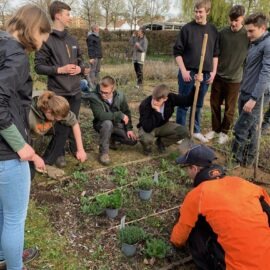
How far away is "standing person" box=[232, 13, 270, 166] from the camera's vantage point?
410 centimetres

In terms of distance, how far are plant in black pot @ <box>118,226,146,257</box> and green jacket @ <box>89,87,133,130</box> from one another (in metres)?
1.98

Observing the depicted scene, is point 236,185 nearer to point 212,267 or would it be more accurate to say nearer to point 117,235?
point 212,267

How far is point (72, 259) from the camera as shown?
278 centimetres

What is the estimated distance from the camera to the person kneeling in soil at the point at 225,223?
2178 millimetres

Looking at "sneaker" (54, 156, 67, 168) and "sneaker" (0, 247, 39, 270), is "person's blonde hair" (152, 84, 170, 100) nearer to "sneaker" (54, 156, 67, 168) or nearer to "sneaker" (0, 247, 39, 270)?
"sneaker" (54, 156, 67, 168)

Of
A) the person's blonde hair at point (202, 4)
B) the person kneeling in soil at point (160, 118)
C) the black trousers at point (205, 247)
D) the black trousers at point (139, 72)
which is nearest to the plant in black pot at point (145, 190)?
the black trousers at point (205, 247)

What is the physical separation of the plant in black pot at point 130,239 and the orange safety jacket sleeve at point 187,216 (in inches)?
10.7

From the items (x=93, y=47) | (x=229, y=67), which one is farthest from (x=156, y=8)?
(x=229, y=67)

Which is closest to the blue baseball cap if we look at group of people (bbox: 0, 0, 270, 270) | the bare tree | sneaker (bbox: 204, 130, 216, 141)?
group of people (bbox: 0, 0, 270, 270)

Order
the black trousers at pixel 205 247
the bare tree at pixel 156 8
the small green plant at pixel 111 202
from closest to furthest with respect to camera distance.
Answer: the black trousers at pixel 205 247 → the small green plant at pixel 111 202 → the bare tree at pixel 156 8

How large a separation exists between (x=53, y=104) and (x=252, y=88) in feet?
7.83

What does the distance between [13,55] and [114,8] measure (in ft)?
134

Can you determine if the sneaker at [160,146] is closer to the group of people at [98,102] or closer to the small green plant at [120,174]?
the group of people at [98,102]

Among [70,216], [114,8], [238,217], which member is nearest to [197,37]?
[70,216]
